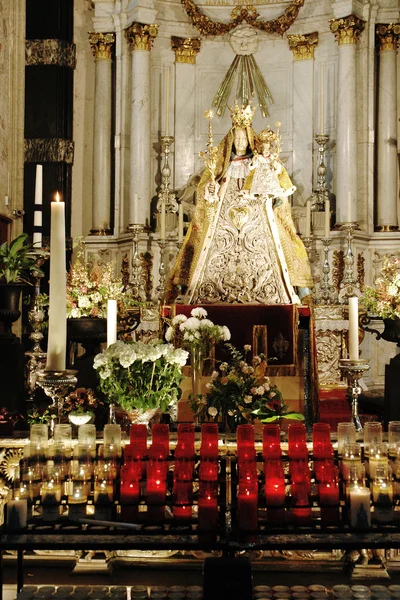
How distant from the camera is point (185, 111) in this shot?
10.5 meters

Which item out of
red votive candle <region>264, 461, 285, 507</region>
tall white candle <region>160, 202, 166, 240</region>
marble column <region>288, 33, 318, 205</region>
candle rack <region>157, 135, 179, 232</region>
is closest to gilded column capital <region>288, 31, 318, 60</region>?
marble column <region>288, 33, 318, 205</region>

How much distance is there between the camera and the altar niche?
725cm

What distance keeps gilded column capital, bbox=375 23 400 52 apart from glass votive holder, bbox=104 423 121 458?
8147 millimetres

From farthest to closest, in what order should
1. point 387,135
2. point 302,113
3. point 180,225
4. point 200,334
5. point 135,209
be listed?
point 302,113, point 387,135, point 180,225, point 135,209, point 200,334

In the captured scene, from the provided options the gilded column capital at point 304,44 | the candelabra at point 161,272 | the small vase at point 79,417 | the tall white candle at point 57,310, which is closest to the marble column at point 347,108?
the gilded column capital at point 304,44

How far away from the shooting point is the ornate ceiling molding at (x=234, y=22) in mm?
10328

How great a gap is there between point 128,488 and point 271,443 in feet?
1.75

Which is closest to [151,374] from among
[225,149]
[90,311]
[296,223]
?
[90,311]

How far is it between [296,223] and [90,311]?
3804mm

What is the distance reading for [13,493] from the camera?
2807 millimetres

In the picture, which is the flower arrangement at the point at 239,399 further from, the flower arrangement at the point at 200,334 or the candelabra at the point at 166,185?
the candelabra at the point at 166,185

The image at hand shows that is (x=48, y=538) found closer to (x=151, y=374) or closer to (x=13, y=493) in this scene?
(x=13, y=493)

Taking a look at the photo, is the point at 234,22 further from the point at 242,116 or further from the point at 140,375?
the point at 140,375

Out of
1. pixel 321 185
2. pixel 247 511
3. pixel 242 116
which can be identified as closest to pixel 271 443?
pixel 247 511
